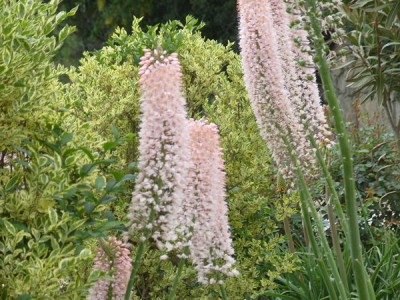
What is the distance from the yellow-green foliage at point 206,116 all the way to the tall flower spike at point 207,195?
2.84 feet

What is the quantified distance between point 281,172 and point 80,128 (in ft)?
3.96

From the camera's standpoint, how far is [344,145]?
4180 mm

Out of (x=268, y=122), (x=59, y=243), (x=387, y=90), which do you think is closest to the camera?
(x=59, y=243)

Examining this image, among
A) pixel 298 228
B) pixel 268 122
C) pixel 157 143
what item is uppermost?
pixel 157 143

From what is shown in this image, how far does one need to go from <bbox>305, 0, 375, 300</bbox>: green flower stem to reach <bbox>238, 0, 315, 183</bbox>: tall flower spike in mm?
544

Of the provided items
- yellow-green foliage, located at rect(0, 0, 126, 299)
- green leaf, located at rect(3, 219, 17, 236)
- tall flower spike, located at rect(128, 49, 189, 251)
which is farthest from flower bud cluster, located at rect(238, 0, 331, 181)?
green leaf, located at rect(3, 219, 17, 236)

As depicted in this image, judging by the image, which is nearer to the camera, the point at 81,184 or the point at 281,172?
the point at 81,184

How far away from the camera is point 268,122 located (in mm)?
4805

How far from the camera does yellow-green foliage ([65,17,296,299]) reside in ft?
18.0

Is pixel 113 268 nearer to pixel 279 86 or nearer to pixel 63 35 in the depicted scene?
pixel 63 35

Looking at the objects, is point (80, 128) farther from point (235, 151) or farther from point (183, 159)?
point (235, 151)

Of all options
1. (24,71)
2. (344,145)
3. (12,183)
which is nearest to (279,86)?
(344,145)

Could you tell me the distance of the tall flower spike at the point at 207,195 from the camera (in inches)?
166

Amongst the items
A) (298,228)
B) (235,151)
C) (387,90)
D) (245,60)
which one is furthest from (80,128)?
(298,228)
